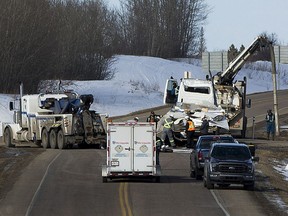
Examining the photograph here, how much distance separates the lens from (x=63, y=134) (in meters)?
45.1

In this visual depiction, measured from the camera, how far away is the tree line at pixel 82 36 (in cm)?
7350

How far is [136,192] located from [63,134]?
1692 centimetres

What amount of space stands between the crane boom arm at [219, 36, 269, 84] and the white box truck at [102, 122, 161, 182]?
2277 cm

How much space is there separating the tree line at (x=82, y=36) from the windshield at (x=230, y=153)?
144 ft

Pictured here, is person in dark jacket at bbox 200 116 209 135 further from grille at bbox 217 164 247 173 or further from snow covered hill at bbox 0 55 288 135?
snow covered hill at bbox 0 55 288 135

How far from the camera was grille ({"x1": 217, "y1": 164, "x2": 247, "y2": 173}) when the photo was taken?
29.0 metres

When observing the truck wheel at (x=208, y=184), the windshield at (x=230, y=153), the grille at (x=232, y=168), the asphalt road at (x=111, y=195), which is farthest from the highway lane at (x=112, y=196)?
the windshield at (x=230, y=153)

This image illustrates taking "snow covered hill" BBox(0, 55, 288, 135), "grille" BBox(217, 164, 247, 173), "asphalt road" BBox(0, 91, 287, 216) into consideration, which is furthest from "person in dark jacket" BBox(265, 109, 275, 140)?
"grille" BBox(217, 164, 247, 173)

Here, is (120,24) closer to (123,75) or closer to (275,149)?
(123,75)

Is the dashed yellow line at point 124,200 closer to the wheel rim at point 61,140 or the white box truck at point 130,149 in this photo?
the white box truck at point 130,149

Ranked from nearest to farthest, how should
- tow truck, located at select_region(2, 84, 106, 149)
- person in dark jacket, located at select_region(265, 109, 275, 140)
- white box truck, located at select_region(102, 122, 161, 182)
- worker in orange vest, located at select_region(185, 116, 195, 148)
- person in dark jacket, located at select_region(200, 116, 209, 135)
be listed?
white box truck, located at select_region(102, 122, 161, 182), tow truck, located at select_region(2, 84, 106, 149), worker in orange vest, located at select_region(185, 116, 195, 148), person in dark jacket, located at select_region(200, 116, 209, 135), person in dark jacket, located at select_region(265, 109, 275, 140)

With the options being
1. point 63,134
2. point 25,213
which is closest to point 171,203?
point 25,213

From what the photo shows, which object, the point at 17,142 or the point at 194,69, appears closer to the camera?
the point at 17,142

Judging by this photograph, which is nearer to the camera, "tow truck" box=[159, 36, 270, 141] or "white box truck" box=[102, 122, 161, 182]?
"white box truck" box=[102, 122, 161, 182]
